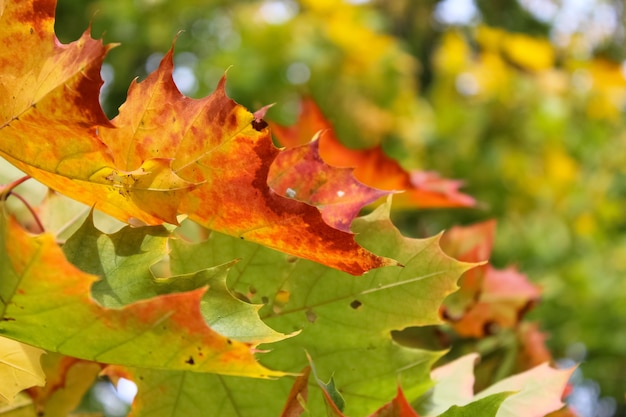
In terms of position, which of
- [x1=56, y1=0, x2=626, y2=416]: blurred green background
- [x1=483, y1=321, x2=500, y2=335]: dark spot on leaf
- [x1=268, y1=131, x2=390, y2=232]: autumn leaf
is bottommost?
[x1=56, y1=0, x2=626, y2=416]: blurred green background

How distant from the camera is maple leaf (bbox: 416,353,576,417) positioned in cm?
34

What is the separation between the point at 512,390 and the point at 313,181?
0.44 ft

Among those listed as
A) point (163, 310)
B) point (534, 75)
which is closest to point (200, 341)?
point (163, 310)

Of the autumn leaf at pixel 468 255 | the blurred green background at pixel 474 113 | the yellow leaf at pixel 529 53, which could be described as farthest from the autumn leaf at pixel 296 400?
the yellow leaf at pixel 529 53

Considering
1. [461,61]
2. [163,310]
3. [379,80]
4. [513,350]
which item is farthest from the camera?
[461,61]

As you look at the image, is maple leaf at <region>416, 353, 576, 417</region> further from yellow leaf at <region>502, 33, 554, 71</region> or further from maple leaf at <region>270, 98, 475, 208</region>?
yellow leaf at <region>502, 33, 554, 71</region>

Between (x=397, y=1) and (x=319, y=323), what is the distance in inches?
119

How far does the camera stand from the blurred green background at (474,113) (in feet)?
6.53

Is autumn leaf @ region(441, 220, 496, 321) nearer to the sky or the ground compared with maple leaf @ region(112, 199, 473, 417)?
nearer to the ground

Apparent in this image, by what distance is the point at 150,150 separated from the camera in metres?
0.30

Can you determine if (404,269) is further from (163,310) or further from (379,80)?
(379,80)

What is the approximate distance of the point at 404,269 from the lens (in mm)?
355

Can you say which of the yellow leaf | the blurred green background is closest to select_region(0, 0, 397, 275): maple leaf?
the blurred green background

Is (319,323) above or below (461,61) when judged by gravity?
above
